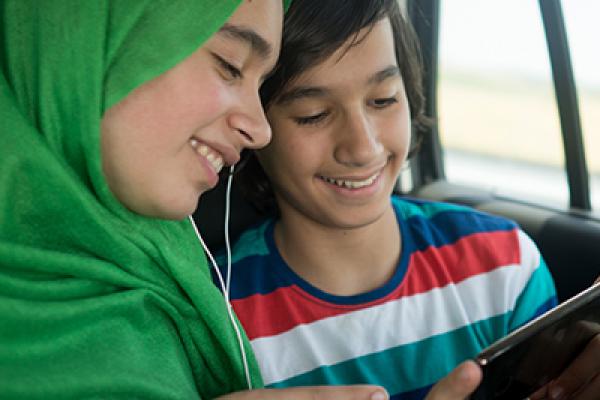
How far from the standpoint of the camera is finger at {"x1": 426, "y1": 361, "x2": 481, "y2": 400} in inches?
33.5

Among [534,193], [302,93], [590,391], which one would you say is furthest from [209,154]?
[534,193]

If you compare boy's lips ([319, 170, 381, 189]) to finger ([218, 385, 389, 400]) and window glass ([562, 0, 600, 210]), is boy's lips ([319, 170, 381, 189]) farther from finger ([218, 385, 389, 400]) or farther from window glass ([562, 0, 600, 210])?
window glass ([562, 0, 600, 210])

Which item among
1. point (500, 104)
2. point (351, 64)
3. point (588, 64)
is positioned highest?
point (351, 64)

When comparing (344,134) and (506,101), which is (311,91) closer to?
(344,134)

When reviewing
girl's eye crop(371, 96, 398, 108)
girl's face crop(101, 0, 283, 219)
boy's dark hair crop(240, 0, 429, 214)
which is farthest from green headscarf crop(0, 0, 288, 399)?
girl's eye crop(371, 96, 398, 108)

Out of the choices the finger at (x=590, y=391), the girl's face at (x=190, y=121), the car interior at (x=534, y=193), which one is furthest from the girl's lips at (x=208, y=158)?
the finger at (x=590, y=391)

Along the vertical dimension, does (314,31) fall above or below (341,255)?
above

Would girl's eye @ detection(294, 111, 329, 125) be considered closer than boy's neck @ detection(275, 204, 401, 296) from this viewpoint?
Yes

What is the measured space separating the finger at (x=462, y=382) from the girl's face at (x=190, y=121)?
0.40m

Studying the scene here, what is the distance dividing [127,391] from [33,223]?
23 cm

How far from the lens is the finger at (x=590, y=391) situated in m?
1.05

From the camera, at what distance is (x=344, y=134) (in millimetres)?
1229

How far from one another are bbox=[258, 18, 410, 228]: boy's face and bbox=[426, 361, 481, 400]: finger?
1.54 ft

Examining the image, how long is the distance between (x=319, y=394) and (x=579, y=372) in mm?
415
